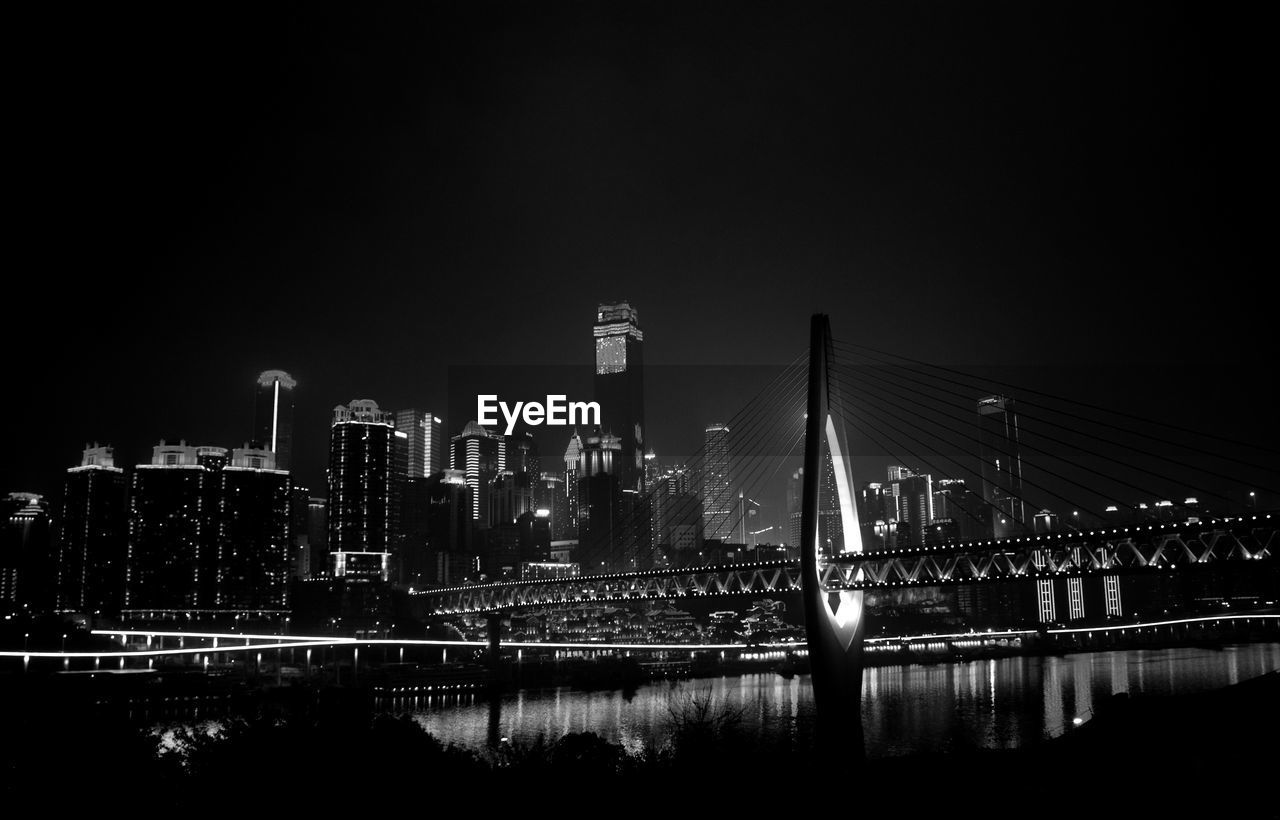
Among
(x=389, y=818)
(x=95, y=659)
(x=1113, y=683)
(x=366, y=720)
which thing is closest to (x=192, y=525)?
(x=95, y=659)

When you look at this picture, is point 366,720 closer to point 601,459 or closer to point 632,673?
point 632,673

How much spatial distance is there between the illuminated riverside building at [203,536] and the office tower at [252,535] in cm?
9

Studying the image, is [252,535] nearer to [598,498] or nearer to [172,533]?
[172,533]

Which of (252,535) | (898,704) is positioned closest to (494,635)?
(898,704)

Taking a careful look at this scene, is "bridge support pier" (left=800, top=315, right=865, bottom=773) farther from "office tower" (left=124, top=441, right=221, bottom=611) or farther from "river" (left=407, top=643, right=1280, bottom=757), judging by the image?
"office tower" (left=124, top=441, right=221, bottom=611)

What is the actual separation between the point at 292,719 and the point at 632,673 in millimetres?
42705

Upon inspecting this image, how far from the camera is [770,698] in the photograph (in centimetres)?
4700

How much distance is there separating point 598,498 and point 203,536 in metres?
43.1

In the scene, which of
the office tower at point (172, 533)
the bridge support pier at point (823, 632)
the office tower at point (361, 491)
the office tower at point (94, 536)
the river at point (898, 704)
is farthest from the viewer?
the office tower at point (361, 491)

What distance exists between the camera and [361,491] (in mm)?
108500

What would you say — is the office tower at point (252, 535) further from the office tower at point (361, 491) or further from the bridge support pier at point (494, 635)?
the bridge support pier at point (494, 635)

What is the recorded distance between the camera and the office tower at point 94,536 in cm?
8975

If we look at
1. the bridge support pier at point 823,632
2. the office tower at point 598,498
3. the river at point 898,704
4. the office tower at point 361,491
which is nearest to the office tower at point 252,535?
the office tower at point 361,491

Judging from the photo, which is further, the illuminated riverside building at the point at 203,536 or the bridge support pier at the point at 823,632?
the illuminated riverside building at the point at 203,536
